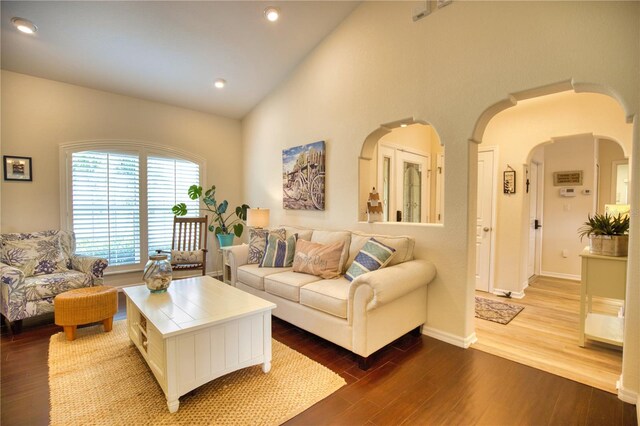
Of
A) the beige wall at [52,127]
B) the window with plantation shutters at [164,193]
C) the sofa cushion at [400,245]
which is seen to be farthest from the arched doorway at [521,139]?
the beige wall at [52,127]

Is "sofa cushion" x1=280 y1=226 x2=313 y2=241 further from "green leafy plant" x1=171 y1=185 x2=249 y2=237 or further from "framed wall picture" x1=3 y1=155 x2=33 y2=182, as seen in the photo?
"framed wall picture" x1=3 y1=155 x2=33 y2=182

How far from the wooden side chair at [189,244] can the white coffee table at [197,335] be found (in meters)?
1.83

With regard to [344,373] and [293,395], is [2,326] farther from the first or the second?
[344,373]

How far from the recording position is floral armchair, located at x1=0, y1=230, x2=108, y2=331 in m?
2.88

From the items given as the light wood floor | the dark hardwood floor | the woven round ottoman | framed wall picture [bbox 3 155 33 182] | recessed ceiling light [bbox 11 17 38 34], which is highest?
recessed ceiling light [bbox 11 17 38 34]

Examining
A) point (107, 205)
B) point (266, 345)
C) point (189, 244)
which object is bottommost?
point (266, 345)

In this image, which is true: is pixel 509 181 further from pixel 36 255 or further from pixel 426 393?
pixel 36 255

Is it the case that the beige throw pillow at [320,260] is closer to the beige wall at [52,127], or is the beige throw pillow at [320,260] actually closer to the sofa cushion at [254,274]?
the sofa cushion at [254,274]

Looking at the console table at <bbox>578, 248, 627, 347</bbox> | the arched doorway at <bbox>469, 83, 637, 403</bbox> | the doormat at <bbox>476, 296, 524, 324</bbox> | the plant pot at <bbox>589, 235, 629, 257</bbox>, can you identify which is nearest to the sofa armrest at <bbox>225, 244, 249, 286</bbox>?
the doormat at <bbox>476, 296, 524, 324</bbox>

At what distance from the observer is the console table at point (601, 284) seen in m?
2.41

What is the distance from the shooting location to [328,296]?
256 centimetres

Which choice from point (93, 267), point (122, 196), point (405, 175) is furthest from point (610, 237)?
point (122, 196)

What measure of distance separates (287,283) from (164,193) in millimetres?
2984

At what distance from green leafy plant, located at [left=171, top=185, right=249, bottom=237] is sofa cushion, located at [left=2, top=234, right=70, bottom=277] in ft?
5.04
